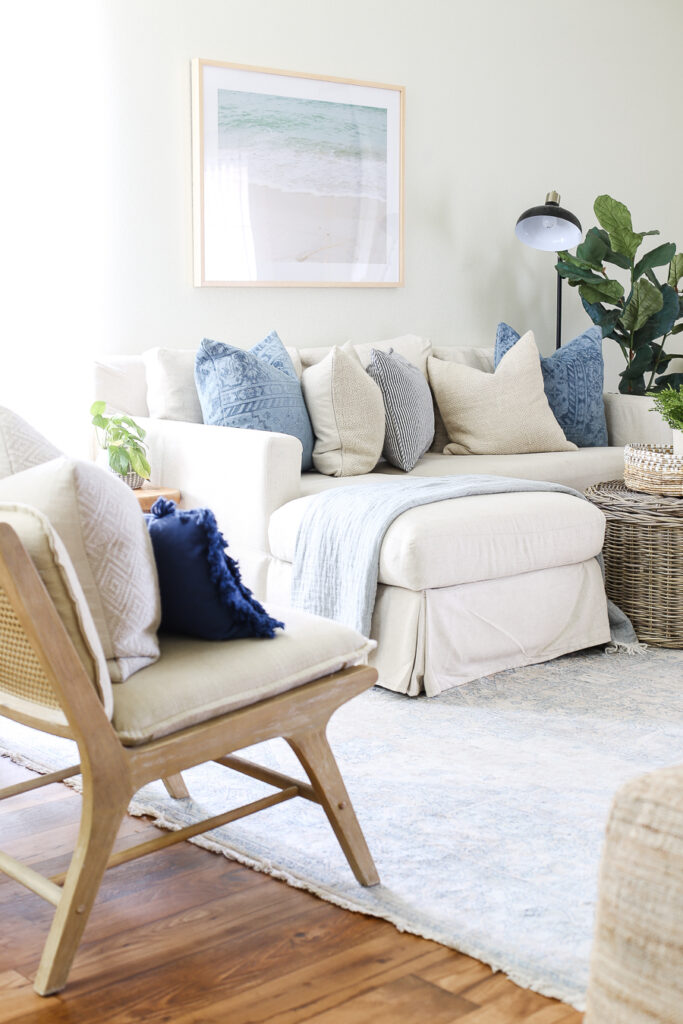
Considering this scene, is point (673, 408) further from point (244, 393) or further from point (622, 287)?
point (622, 287)

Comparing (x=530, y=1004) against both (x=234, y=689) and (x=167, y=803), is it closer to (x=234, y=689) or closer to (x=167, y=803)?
(x=234, y=689)

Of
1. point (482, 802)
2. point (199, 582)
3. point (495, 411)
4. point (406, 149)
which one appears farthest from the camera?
point (406, 149)

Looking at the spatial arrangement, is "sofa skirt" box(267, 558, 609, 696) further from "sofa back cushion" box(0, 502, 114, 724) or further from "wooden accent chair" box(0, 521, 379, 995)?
"sofa back cushion" box(0, 502, 114, 724)

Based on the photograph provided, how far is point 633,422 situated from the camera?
4.55 metres

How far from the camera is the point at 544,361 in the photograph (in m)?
4.50

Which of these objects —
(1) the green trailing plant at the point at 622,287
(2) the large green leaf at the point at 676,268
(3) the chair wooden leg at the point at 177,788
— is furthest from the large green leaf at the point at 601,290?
(3) the chair wooden leg at the point at 177,788

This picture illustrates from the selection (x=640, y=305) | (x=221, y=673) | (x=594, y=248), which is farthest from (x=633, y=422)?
(x=221, y=673)

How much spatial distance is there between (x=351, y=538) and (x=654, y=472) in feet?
3.41

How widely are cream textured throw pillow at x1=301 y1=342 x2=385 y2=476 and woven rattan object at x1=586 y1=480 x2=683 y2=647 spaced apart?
2.55ft

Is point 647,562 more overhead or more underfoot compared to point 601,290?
more underfoot

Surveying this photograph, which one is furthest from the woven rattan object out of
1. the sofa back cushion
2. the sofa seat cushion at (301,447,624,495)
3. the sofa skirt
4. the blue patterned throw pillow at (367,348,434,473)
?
the sofa back cushion

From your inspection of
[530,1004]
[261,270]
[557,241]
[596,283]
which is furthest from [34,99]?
[530,1004]

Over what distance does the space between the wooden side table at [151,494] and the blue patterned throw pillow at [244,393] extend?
0.89ft

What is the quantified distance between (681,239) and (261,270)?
8.47 feet
